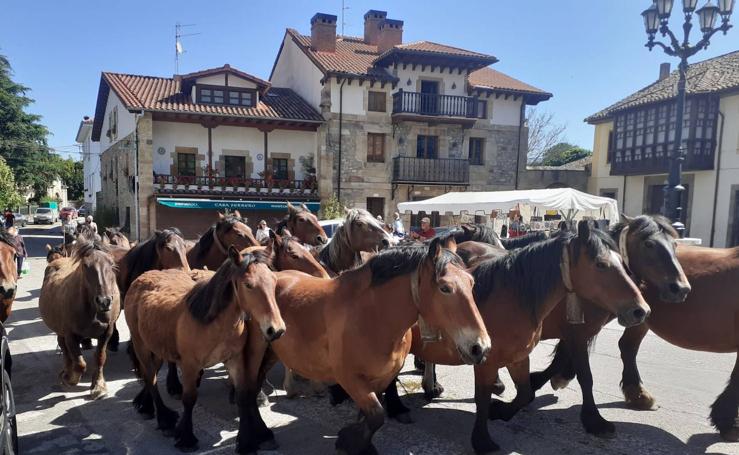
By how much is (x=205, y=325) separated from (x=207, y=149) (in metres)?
18.8

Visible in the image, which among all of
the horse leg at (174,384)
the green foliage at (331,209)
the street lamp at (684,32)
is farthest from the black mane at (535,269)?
the green foliage at (331,209)

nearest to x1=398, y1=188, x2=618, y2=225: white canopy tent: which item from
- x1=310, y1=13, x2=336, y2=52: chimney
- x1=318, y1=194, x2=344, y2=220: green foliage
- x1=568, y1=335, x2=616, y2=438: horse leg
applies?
x1=318, y1=194, x2=344, y2=220: green foliage

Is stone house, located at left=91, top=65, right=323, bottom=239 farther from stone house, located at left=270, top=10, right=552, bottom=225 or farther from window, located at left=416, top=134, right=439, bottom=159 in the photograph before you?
window, located at left=416, top=134, right=439, bottom=159

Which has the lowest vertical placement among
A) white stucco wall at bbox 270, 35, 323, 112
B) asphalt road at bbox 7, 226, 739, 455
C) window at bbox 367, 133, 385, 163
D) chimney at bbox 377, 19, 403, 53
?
asphalt road at bbox 7, 226, 739, 455

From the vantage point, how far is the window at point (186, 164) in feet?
66.1

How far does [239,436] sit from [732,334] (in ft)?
13.4

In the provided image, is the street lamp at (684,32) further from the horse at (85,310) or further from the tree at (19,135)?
the tree at (19,135)

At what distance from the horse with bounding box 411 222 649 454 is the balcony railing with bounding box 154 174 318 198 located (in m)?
18.0

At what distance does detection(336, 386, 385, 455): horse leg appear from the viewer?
9.77 feet

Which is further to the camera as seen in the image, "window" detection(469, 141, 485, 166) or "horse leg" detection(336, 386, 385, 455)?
"window" detection(469, 141, 485, 166)

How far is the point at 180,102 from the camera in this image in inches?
775

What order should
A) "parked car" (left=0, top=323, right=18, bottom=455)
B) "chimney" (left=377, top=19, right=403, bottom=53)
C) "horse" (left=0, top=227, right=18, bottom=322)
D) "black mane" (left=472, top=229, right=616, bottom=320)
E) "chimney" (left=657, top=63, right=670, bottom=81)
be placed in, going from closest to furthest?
"parked car" (left=0, top=323, right=18, bottom=455), "black mane" (left=472, top=229, right=616, bottom=320), "horse" (left=0, top=227, right=18, bottom=322), "chimney" (left=377, top=19, right=403, bottom=53), "chimney" (left=657, top=63, right=670, bottom=81)

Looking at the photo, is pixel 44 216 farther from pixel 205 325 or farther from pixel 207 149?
pixel 205 325

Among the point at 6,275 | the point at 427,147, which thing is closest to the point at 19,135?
the point at 427,147
